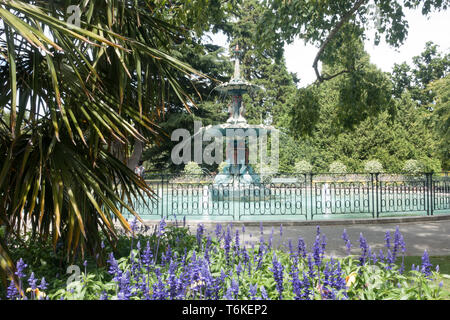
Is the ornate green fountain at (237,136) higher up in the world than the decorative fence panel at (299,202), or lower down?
higher up

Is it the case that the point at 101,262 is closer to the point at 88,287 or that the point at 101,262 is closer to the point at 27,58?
the point at 88,287

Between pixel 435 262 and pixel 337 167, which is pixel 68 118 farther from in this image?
pixel 337 167

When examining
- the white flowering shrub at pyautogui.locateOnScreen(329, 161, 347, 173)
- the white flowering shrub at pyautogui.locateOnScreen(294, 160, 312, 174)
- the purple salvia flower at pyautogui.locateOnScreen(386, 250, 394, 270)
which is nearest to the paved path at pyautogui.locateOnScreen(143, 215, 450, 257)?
the purple salvia flower at pyautogui.locateOnScreen(386, 250, 394, 270)

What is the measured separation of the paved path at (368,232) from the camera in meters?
6.88

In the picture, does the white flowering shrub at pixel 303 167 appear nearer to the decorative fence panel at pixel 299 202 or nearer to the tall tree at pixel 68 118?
the decorative fence panel at pixel 299 202

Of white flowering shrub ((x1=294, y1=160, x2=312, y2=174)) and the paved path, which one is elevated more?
white flowering shrub ((x1=294, y1=160, x2=312, y2=174))

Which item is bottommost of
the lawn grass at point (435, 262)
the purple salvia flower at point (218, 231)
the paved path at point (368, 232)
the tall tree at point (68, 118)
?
the lawn grass at point (435, 262)

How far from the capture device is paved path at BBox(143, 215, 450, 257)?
6.88 meters

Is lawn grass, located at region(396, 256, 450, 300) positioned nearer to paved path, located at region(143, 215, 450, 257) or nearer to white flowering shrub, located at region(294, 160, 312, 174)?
paved path, located at region(143, 215, 450, 257)

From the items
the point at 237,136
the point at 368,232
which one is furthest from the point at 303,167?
the point at 368,232

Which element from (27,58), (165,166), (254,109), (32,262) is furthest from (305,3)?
(254,109)

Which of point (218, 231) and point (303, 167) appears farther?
point (303, 167)

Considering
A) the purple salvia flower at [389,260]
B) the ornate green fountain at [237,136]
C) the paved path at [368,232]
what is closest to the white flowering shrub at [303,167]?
the ornate green fountain at [237,136]

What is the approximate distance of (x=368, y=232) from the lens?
28.1 ft
